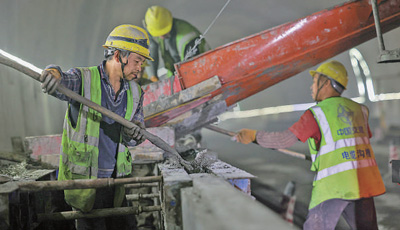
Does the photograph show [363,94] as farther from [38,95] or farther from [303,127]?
[38,95]

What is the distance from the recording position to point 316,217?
2.18 m

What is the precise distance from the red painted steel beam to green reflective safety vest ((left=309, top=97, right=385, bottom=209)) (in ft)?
3.97

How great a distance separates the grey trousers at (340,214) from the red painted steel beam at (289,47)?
173 centimetres

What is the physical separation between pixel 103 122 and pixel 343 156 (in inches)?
69.9

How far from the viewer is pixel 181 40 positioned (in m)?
5.01

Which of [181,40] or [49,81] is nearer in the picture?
[49,81]

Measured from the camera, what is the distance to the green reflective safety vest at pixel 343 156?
212 centimetres

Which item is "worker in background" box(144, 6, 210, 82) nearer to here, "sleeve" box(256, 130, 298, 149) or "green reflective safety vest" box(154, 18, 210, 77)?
"green reflective safety vest" box(154, 18, 210, 77)

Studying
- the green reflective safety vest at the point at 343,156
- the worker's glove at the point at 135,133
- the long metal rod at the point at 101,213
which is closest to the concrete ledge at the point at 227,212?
the long metal rod at the point at 101,213

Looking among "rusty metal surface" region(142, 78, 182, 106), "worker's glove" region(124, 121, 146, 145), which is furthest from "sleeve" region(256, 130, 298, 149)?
"rusty metal surface" region(142, 78, 182, 106)

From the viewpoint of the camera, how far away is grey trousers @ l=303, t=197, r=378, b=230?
82.7 inches

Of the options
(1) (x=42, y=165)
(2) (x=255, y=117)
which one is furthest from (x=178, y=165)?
(2) (x=255, y=117)

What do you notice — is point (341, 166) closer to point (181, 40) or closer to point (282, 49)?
point (282, 49)

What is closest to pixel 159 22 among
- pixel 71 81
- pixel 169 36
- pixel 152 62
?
pixel 169 36
